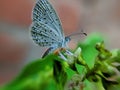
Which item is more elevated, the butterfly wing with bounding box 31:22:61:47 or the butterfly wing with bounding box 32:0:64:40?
the butterfly wing with bounding box 32:0:64:40

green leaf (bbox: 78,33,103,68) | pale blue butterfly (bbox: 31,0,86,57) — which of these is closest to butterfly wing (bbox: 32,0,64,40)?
pale blue butterfly (bbox: 31,0,86,57)

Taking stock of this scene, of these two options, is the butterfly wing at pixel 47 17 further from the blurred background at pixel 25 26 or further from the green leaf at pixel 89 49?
the blurred background at pixel 25 26

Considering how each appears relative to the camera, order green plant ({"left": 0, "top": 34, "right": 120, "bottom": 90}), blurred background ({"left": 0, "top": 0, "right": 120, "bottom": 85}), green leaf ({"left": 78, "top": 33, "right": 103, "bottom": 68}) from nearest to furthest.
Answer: green plant ({"left": 0, "top": 34, "right": 120, "bottom": 90}) → green leaf ({"left": 78, "top": 33, "right": 103, "bottom": 68}) → blurred background ({"left": 0, "top": 0, "right": 120, "bottom": 85})

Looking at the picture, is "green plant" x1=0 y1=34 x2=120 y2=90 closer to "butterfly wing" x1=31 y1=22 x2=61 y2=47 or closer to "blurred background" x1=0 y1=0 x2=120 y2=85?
"butterfly wing" x1=31 y1=22 x2=61 y2=47

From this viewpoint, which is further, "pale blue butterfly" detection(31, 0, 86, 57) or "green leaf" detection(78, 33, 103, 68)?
"green leaf" detection(78, 33, 103, 68)

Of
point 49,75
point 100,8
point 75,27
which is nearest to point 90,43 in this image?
point 49,75

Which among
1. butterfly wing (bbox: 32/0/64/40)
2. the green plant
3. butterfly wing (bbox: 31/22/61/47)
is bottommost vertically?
the green plant

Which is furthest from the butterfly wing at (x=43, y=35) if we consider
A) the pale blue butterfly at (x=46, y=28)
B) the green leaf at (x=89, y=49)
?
the green leaf at (x=89, y=49)

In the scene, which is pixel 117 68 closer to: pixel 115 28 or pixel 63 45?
pixel 63 45
